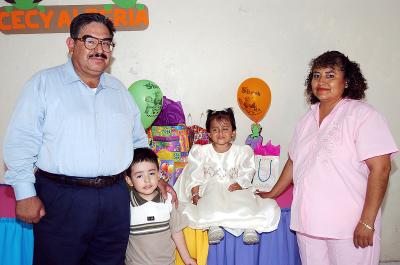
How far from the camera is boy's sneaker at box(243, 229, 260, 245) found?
2.16 meters

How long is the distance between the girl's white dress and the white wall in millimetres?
736

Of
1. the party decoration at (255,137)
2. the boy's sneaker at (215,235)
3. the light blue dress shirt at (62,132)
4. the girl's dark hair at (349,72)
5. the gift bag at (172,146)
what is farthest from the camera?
the party decoration at (255,137)

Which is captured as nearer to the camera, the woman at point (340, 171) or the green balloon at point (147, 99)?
the woman at point (340, 171)

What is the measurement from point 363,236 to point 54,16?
281 centimetres

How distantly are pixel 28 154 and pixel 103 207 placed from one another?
0.43 m

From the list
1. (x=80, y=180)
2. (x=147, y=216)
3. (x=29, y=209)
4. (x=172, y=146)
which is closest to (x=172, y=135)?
(x=172, y=146)

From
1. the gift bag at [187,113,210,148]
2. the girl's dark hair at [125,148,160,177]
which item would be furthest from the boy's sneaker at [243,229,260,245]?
the gift bag at [187,113,210,148]

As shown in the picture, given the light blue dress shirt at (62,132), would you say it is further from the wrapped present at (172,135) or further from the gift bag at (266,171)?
the gift bag at (266,171)

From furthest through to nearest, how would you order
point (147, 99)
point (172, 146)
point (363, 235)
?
1. point (172, 146)
2. point (147, 99)
3. point (363, 235)

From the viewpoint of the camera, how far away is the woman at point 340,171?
5.95 ft

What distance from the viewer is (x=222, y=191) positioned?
2.40 m

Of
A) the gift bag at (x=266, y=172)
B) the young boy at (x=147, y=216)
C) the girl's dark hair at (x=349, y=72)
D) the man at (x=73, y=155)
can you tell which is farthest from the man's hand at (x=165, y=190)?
the girl's dark hair at (x=349, y=72)

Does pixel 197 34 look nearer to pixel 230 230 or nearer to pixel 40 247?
pixel 230 230

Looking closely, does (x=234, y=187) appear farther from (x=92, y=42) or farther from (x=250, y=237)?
(x=92, y=42)
